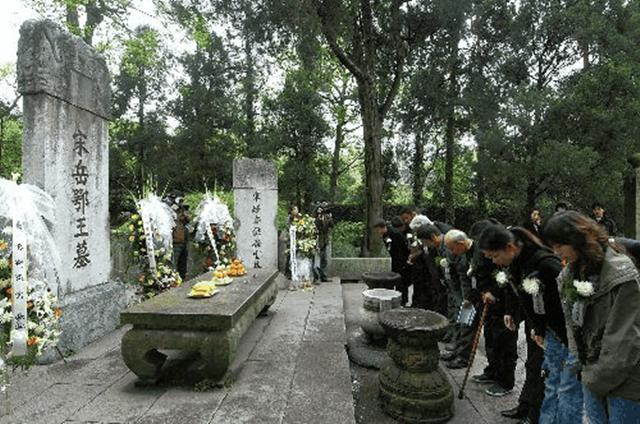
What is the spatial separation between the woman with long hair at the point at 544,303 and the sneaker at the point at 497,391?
0.78m

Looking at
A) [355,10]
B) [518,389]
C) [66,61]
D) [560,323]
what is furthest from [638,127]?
[66,61]

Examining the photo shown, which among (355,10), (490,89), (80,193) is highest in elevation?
(355,10)

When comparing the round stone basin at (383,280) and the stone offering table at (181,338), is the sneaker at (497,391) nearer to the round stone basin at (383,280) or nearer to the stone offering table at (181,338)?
the round stone basin at (383,280)

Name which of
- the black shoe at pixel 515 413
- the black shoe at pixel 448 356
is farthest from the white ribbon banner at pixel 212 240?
the black shoe at pixel 515 413

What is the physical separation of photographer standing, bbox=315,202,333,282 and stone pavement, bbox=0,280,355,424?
192 inches

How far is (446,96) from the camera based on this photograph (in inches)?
590

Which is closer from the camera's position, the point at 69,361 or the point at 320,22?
the point at 69,361

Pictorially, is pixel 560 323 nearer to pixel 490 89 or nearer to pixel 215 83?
pixel 490 89

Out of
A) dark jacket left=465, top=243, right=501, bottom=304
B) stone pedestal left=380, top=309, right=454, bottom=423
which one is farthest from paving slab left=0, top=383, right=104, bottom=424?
dark jacket left=465, top=243, right=501, bottom=304

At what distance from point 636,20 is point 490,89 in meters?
4.19

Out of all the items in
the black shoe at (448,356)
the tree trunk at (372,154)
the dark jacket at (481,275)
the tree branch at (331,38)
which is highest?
the tree branch at (331,38)

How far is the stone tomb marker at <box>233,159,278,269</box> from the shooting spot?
9.57m

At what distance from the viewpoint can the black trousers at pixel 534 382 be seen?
3.50 meters

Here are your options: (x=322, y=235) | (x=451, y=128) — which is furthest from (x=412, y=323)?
(x=451, y=128)
